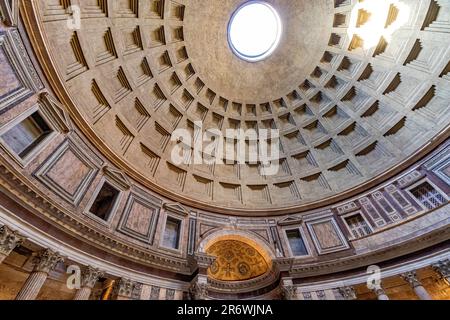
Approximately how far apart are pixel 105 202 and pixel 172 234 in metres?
4.13

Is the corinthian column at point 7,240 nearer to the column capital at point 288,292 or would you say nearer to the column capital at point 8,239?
the column capital at point 8,239

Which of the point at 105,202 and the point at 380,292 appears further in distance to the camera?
the point at 105,202

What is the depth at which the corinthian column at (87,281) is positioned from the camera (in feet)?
28.2

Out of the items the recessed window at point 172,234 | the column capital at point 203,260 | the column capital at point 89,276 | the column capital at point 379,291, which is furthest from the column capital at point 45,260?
the column capital at point 379,291

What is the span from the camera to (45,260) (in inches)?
313

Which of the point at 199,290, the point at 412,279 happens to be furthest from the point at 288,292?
the point at 412,279

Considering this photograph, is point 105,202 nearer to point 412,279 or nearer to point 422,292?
point 412,279

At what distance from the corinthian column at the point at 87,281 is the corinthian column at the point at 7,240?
8.80 ft

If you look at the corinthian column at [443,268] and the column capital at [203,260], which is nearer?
the corinthian column at [443,268]

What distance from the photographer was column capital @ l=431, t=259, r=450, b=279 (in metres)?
9.71

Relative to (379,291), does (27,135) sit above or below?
above

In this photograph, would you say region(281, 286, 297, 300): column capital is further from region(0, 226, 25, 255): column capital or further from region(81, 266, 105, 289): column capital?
region(0, 226, 25, 255): column capital

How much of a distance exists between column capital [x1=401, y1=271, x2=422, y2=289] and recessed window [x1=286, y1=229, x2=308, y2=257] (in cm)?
471
